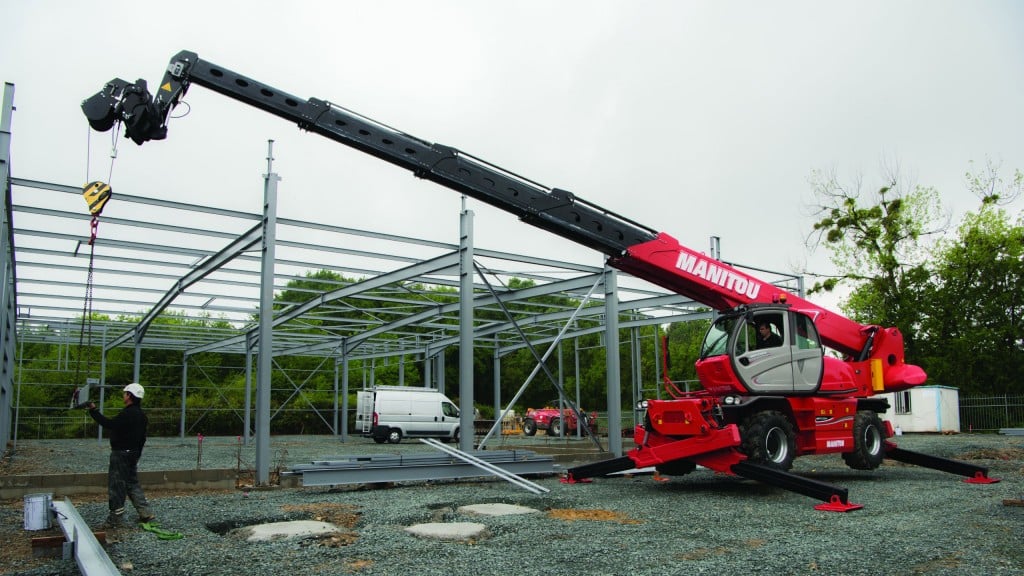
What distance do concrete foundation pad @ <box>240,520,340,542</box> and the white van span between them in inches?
724

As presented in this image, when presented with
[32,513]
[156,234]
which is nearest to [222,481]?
[32,513]

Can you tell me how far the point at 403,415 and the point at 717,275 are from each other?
58.2 ft

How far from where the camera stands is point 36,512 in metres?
7.43

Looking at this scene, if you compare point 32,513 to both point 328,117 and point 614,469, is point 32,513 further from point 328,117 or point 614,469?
point 614,469

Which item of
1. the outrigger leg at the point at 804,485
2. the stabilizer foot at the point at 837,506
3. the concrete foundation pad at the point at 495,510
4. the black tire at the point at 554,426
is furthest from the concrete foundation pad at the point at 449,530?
the black tire at the point at 554,426

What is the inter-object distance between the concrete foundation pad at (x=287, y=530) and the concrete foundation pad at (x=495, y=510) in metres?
1.72

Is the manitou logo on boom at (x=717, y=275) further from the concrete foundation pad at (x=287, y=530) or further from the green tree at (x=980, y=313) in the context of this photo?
the green tree at (x=980, y=313)

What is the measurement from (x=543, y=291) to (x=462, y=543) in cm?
1032

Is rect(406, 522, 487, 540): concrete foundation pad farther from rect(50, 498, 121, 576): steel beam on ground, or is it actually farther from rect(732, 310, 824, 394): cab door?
rect(732, 310, 824, 394): cab door

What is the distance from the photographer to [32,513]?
7.42m

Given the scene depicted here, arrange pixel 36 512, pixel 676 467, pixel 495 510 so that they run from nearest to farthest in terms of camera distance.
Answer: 1. pixel 36 512
2. pixel 495 510
3. pixel 676 467

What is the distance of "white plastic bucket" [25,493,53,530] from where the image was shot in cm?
741

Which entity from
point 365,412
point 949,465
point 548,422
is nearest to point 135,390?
point 949,465

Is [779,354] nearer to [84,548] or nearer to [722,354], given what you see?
[722,354]
